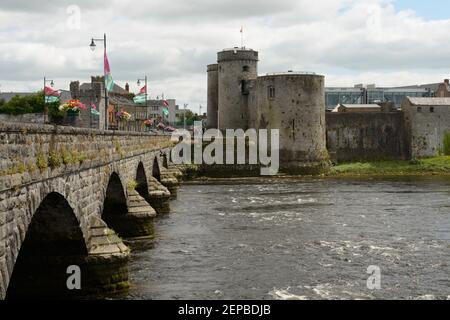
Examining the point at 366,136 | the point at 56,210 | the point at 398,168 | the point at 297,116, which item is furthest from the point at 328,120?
the point at 56,210

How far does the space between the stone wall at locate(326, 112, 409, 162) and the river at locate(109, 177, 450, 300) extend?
105ft

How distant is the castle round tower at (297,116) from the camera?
68.2 metres

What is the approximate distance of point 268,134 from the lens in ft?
231

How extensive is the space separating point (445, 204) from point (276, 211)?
10.7 meters

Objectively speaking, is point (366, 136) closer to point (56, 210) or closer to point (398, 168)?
point (398, 168)

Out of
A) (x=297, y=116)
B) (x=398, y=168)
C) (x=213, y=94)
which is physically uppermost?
(x=213, y=94)

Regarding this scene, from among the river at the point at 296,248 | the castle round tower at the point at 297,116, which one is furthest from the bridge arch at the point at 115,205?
the castle round tower at the point at 297,116

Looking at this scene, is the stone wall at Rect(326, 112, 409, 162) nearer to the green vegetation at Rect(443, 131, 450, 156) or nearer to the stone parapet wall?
the green vegetation at Rect(443, 131, 450, 156)

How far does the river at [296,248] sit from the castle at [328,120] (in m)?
26.0

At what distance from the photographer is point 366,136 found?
253 feet

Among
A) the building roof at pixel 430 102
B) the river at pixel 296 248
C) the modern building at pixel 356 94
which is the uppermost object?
the modern building at pixel 356 94

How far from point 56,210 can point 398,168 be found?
200 ft

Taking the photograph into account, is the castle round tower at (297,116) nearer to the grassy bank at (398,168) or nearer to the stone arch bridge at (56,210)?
the grassy bank at (398,168)
